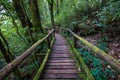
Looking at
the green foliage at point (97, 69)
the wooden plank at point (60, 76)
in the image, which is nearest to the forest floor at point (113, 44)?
the green foliage at point (97, 69)

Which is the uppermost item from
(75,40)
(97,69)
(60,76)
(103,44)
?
(75,40)

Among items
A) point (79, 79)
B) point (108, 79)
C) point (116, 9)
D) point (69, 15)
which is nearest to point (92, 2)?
point (69, 15)

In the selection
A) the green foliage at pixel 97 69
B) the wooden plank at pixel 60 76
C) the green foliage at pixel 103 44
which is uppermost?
the green foliage at pixel 103 44

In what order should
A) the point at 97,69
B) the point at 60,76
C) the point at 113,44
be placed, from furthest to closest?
the point at 113,44 < the point at 97,69 < the point at 60,76

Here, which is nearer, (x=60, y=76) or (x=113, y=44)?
(x=60, y=76)

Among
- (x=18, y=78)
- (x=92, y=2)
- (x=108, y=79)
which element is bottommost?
(x=108, y=79)

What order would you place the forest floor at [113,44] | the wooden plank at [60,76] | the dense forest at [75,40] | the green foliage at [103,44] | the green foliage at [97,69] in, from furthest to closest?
the green foliage at [103,44] < the forest floor at [113,44] < the dense forest at [75,40] < the green foliage at [97,69] < the wooden plank at [60,76]

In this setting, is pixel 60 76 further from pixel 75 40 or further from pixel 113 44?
pixel 113 44

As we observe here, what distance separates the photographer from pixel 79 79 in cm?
368

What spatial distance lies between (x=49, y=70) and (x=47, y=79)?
65 centimetres

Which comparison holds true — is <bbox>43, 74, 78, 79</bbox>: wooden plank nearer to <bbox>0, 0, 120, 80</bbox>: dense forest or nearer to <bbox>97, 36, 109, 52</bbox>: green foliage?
<bbox>0, 0, 120, 80</bbox>: dense forest

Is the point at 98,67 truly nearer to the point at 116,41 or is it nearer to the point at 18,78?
the point at 116,41

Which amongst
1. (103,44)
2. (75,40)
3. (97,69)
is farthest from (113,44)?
(97,69)

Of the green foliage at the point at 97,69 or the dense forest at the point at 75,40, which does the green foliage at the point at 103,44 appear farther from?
the green foliage at the point at 97,69
